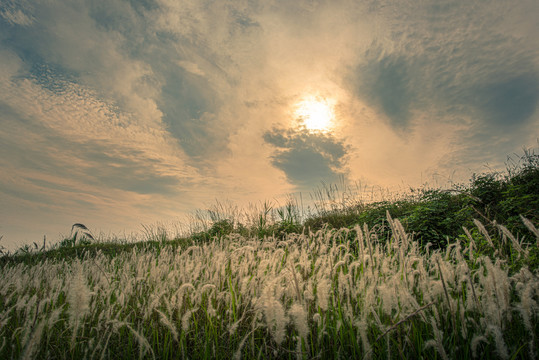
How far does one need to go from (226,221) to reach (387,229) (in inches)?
249

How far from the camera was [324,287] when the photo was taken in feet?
6.40

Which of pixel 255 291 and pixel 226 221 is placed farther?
pixel 226 221

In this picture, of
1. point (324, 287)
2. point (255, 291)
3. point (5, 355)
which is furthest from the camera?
point (255, 291)

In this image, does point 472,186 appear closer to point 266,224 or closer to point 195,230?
point 266,224

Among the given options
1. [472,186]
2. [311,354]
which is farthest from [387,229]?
[311,354]

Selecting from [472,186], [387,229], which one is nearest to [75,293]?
[387,229]

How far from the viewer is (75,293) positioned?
176cm

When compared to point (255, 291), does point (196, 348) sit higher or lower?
lower

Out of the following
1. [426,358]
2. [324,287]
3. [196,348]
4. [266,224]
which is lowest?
[426,358]

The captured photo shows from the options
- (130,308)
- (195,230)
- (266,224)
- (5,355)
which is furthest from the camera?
(195,230)

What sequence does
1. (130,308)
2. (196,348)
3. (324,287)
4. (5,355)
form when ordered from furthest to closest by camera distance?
(130,308), (5,355), (196,348), (324,287)

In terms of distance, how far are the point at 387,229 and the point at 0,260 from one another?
12.7 meters

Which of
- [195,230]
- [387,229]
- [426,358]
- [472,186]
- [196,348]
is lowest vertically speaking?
[426,358]

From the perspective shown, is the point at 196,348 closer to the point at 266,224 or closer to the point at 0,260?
A: the point at 266,224
